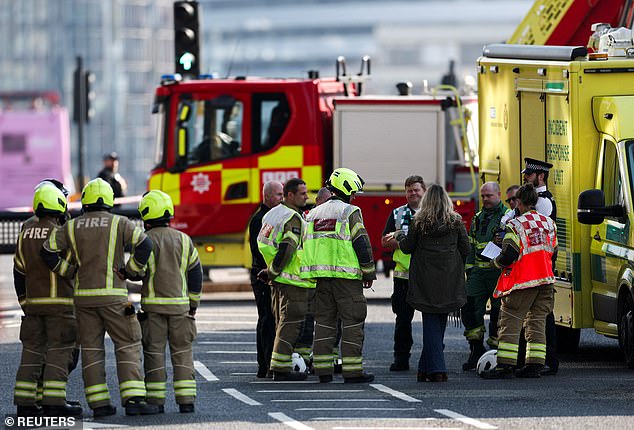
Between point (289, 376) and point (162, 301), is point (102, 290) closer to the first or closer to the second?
point (162, 301)

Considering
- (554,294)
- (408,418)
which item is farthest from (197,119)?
(408,418)

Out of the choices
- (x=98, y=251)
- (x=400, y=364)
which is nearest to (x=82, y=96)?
(x=400, y=364)

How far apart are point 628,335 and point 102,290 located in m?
4.71

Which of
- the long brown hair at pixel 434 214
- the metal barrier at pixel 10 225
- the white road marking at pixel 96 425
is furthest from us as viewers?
the metal barrier at pixel 10 225

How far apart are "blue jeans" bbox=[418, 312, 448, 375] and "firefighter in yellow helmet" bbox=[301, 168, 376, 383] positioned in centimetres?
46

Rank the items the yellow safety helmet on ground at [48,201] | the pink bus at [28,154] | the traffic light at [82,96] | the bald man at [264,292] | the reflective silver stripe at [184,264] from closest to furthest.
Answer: the yellow safety helmet on ground at [48,201] < the reflective silver stripe at [184,264] < the bald man at [264,292] < the traffic light at [82,96] < the pink bus at [28,154]

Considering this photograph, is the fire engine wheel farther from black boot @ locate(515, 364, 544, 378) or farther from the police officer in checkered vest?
black boot @ locate(515, 364, 544, 378)

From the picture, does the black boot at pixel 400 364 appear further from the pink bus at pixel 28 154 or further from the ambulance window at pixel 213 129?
the pink bus at pixel 28 154

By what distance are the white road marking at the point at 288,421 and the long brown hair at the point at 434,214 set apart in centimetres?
253

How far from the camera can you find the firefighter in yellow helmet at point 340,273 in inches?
574

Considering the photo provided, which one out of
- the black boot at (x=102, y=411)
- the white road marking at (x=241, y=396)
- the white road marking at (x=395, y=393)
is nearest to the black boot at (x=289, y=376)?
the white road marking at (x=241, y=396)

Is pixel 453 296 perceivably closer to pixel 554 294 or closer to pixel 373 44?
pixel 554 294

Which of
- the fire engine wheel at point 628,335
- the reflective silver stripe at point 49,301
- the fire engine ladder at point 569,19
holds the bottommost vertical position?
the fire engine wheel at point 628,335

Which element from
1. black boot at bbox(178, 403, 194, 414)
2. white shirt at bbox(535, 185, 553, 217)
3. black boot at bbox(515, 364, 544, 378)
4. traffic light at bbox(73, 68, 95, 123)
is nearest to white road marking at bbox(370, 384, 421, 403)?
black boot at bbox(515, 364, 544, 378)
